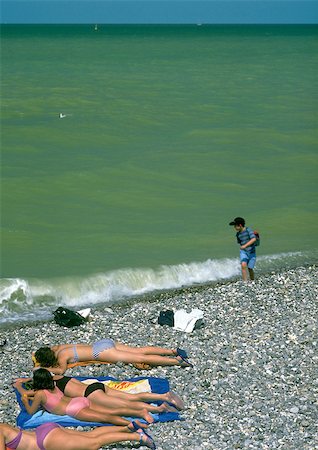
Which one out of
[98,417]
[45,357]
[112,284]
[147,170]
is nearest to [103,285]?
[112,284]

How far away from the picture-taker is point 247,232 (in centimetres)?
1553

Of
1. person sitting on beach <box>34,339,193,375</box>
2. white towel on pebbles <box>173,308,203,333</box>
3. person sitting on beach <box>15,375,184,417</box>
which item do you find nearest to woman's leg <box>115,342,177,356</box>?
person sitting on beach <box>34,339,193,375</box>

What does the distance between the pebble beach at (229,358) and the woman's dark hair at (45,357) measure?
1.71 ft

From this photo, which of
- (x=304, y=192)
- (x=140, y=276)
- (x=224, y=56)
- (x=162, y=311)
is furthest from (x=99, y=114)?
(x=224, y=56)

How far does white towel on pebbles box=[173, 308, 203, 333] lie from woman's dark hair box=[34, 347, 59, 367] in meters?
2.49

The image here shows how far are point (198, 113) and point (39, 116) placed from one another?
6.64m

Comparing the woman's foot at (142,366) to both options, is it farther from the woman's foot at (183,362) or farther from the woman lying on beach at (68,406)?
the woman lying on beach at (68,406)

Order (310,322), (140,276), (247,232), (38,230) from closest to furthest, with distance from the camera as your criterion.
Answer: (310,322) < (247,232) < (140,276) < (38,230)

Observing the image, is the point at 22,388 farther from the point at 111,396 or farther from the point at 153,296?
the point at 153,296

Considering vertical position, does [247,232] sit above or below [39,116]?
above

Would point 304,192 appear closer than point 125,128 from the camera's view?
Yes

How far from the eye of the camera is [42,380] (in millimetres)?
10250

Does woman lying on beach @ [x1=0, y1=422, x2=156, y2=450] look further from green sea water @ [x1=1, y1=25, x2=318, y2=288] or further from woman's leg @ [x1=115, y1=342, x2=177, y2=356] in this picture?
green sea water @ [x1=1, y1=25, x2=318, y2=288]

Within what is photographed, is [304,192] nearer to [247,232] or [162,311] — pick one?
[247,232]
